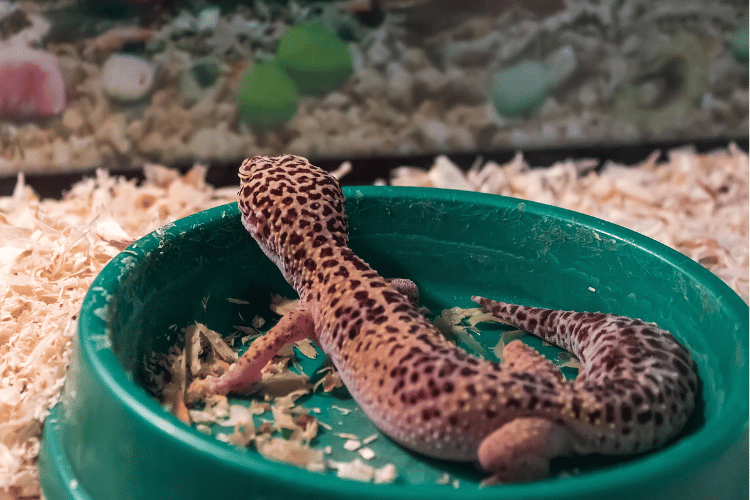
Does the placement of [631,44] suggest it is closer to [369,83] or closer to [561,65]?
[561,65]

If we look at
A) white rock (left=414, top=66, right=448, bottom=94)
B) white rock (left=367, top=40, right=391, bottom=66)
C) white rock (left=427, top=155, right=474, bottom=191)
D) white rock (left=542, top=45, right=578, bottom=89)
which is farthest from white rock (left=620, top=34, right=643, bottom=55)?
white rock (left=367, top=40, right=391, bottom=66)

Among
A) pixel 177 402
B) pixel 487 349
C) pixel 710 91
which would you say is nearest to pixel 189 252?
pixel 177 402

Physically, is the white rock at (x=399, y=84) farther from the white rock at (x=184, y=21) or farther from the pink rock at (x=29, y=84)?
the pink rock at (x=29, y=84)

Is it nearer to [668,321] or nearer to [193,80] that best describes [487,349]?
[668,321]

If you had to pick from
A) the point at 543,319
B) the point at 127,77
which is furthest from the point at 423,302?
the point at 127,77

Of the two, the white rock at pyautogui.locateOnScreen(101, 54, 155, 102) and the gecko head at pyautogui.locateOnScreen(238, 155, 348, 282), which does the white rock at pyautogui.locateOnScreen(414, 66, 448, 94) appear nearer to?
the white rock at pyautogui.locateOnScreen(101, 54, 155, 102)
